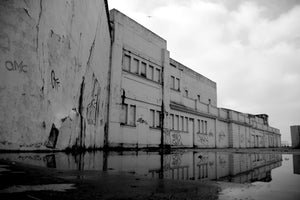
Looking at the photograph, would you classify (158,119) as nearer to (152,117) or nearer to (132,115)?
(152,117)

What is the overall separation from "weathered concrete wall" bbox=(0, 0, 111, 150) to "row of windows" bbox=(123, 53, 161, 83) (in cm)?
707

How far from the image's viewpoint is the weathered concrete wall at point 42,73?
4.18m

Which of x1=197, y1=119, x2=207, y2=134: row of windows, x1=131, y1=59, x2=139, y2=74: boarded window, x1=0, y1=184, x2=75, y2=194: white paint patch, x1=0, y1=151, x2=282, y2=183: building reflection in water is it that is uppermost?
x1=131, y1=59, x2=139, y2=74: boarded window

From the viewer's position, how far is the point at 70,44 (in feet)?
20.2

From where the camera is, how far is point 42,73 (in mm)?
4879

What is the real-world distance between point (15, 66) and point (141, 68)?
11.6m

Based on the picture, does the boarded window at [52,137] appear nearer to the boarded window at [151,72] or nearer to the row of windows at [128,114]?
the row of windows at [128,114]

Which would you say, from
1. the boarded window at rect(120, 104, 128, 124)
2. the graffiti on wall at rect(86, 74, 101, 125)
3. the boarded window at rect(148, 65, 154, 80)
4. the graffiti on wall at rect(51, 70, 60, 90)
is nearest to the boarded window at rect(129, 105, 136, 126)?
the boarded window at rect(120, 104, 128, 124)

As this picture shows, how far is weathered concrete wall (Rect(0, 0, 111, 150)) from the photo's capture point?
4.18 metres

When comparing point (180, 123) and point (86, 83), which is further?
point (180, 123)

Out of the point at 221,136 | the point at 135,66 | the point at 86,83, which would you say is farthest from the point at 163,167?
the point at 221,136

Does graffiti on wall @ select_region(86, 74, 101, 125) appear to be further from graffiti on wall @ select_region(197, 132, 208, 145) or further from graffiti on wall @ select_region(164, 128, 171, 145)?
graffiti on wall @ select_region(197, 132, 208, 145)

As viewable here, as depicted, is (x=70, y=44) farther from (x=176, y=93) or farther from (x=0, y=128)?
(x=176, y=93)

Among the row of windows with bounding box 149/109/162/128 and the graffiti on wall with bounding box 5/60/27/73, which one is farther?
the row of windows with bounding box 149/109/162/128
